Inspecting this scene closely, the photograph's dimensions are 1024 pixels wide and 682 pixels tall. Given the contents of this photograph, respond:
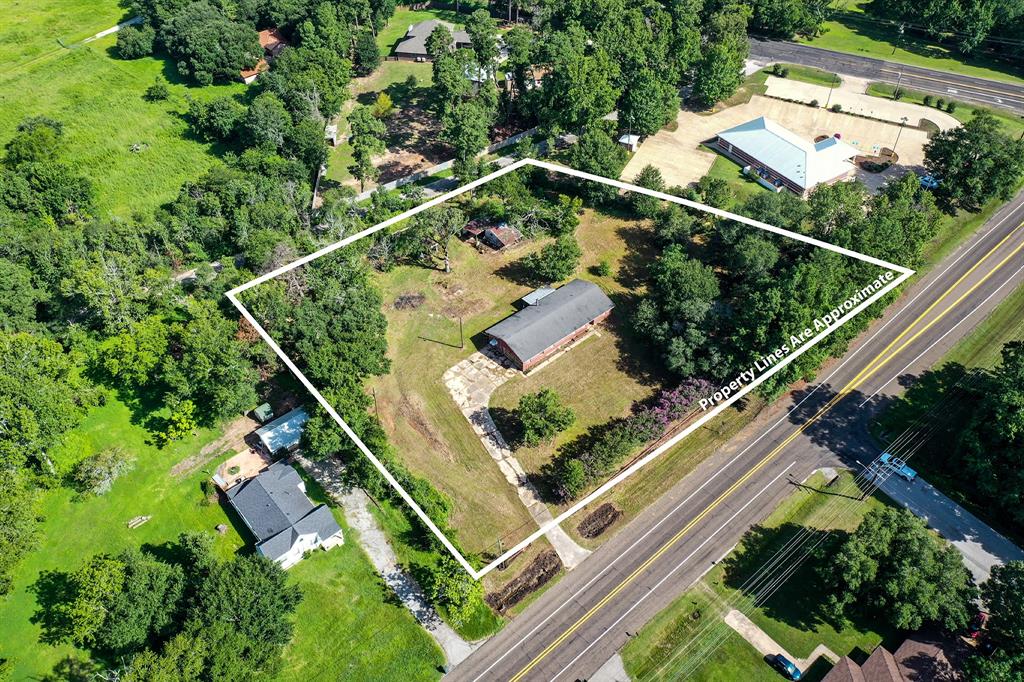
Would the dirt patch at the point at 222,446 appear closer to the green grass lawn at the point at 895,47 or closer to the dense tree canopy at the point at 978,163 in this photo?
the dense tree canopy at the point at 978,163

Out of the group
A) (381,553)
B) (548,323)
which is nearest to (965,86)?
(548,323)

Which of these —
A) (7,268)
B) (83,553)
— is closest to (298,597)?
(83,553)

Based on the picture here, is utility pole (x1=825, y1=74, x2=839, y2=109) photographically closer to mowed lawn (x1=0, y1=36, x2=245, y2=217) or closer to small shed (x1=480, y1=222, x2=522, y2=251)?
small shed (x1=480, y1=222, x2=522, y2=251)

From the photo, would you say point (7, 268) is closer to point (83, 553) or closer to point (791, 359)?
point (83, 553)

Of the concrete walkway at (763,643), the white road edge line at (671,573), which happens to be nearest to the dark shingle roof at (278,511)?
the white road edge line at (671,573)

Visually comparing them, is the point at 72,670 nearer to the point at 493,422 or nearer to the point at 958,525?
the point at 493,422

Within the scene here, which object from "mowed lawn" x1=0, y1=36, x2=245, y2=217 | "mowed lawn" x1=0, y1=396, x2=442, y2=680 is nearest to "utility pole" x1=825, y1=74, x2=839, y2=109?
"mowed lawn" x1=0, y1=36, x2=245, y2=217
